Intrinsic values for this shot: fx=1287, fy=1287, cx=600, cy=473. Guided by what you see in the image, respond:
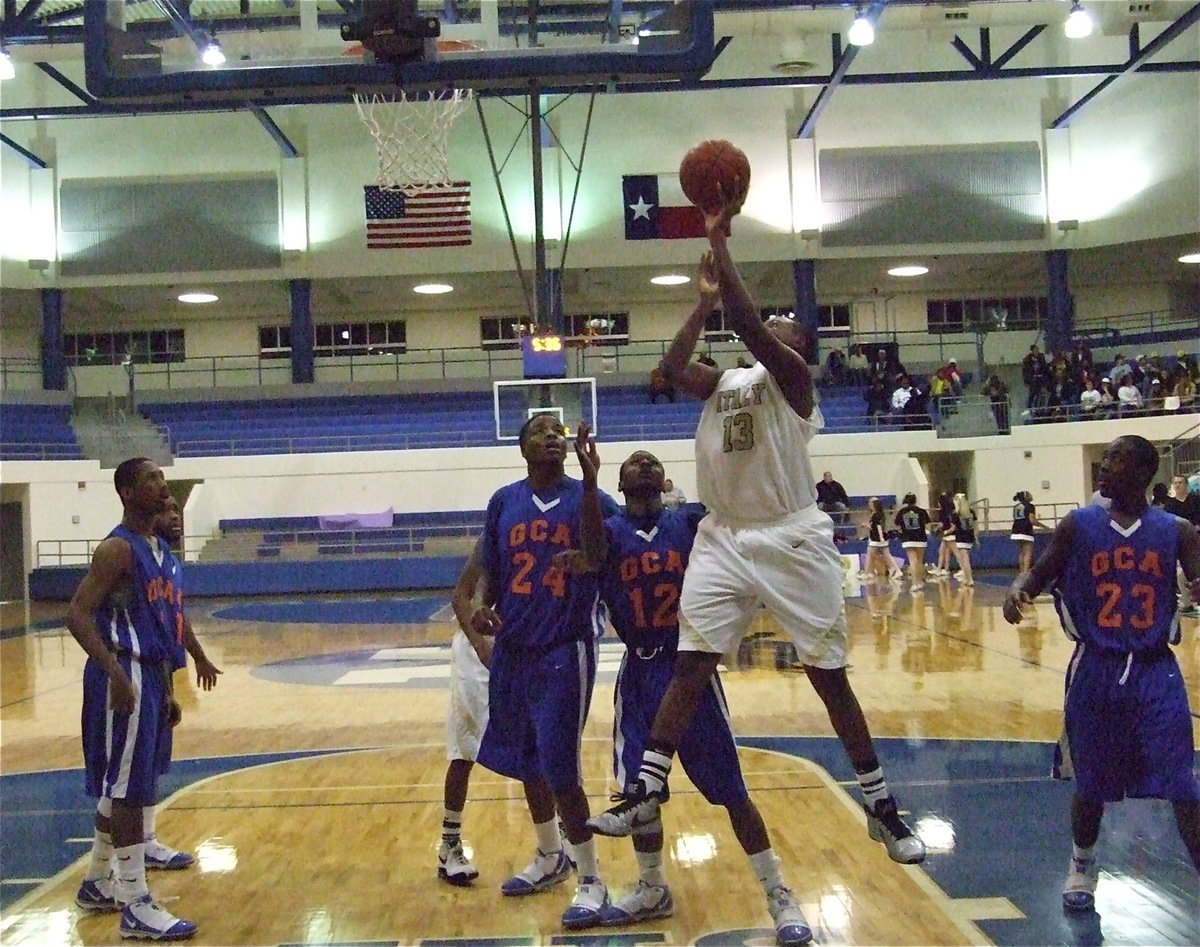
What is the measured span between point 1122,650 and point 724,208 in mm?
2069

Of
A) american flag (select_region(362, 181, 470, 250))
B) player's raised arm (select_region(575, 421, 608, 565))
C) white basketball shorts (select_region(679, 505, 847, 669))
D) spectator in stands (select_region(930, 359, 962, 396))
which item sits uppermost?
american flag (select_region(362, 181, 470, 250))

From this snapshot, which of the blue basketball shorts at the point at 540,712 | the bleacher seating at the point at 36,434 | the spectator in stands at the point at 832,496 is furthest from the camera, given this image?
the bleacher seating at the point at 36,434

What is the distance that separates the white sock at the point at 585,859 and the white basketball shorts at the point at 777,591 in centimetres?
97

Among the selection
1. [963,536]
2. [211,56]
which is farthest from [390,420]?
[211,56]

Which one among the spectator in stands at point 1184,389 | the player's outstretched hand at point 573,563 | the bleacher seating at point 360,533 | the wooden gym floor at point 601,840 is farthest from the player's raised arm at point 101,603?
the spectator in stands at point 1184,389

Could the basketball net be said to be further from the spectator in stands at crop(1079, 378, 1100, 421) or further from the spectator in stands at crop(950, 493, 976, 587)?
the spectator in stands at crop(1079, 378, 1100, 421)

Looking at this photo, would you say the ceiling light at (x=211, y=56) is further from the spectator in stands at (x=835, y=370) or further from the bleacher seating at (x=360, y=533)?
the spectator in stands at (x=835, y=370)

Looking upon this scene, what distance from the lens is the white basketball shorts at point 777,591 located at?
412 centimetres

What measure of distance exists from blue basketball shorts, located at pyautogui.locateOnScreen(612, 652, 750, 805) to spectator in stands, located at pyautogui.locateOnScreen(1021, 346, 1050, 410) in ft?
73.4

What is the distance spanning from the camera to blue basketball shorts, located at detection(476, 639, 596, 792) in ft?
15.1

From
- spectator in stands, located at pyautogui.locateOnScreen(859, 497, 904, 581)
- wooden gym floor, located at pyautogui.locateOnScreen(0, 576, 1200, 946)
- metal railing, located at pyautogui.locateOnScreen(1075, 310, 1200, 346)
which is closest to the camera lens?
wooden gym floor, located at pyautogui.locateOnScreen(0, 576, 1200, 946)

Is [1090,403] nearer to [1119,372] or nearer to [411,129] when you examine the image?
[1119,372]

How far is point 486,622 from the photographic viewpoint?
4621 millimetres

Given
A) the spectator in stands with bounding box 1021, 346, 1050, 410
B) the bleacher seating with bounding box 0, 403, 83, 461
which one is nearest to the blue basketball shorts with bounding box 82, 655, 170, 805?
the bleacher seating with bounding box 0, 403, 83, 461
